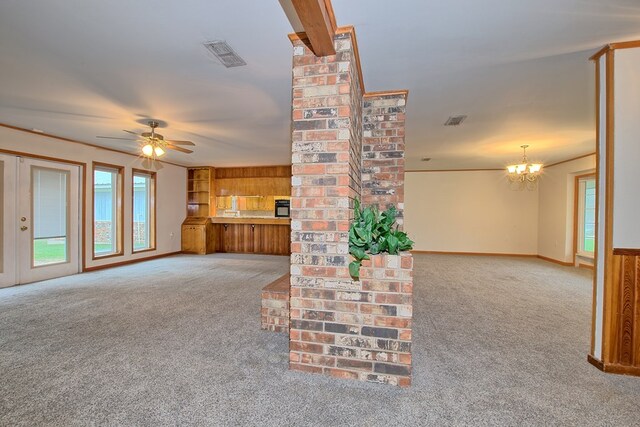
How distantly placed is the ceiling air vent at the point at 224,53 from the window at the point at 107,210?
15.0 feet

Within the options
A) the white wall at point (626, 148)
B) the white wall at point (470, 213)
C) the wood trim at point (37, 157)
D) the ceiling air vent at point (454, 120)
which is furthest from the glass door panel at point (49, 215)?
the white wall at point (470, 213)

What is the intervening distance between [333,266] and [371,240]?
309mm

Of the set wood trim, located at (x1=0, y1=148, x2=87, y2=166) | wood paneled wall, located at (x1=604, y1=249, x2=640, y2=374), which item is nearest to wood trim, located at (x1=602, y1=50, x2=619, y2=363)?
wood paneled wall, located at (x1=604, y1=249, x2=640, y2=374)

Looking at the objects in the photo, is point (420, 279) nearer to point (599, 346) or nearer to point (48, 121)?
point (599, 346)

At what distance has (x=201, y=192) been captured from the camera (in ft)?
26.1

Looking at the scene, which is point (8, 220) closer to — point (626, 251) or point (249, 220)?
point (249, 220)

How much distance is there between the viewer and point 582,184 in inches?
237

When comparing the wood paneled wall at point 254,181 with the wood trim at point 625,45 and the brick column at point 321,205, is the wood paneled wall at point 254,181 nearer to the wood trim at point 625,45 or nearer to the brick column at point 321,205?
the brick column at point 321,205

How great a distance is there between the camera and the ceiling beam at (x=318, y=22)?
1481 millimetres

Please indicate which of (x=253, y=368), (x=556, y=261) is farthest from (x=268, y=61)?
(x=556, y=261)

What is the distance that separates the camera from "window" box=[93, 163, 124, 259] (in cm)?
553

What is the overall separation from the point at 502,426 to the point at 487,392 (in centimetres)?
30

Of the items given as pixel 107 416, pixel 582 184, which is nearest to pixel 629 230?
pixel 107 416

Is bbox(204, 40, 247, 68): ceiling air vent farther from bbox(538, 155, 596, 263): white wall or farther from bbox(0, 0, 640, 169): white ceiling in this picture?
bbox(538, 155, 596, 263): white wall
